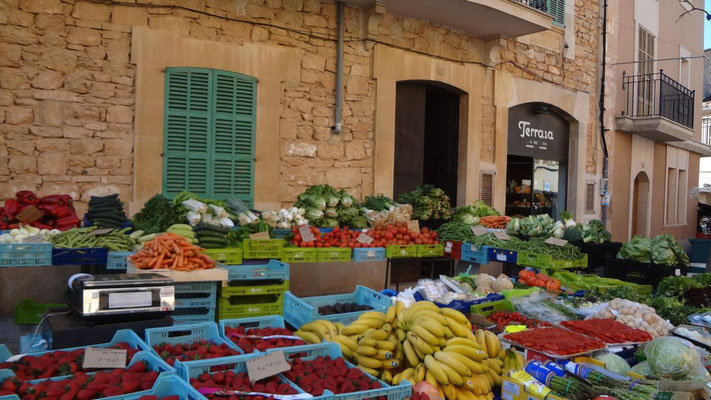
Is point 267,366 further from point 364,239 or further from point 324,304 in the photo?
point 364,239

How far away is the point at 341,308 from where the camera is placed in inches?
185

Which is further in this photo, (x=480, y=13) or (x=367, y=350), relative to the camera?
(x=480, y=13)

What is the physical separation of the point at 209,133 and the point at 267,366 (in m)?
6.06

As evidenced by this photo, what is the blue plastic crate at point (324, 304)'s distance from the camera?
4.41 metres

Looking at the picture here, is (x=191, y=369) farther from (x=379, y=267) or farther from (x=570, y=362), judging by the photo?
(x=379, y=267)

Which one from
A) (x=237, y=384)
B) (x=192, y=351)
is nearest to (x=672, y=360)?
(x=237, y=384)

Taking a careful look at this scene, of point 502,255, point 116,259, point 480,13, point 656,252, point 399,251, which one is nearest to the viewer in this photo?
Result: point 116,259

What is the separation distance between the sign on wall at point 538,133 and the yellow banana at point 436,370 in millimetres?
10089

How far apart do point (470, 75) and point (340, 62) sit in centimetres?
333

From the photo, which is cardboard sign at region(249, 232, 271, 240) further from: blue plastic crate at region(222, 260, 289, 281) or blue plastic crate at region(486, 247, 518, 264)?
blue plastic crate at region(486, 247, 518, 264)

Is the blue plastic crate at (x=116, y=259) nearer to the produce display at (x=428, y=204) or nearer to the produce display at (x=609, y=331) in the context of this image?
the produce display at (x=609, y=331)

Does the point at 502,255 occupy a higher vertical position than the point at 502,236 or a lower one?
lower

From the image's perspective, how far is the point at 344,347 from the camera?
3654 millimetres

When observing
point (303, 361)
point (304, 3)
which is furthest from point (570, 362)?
point (304, 3)
